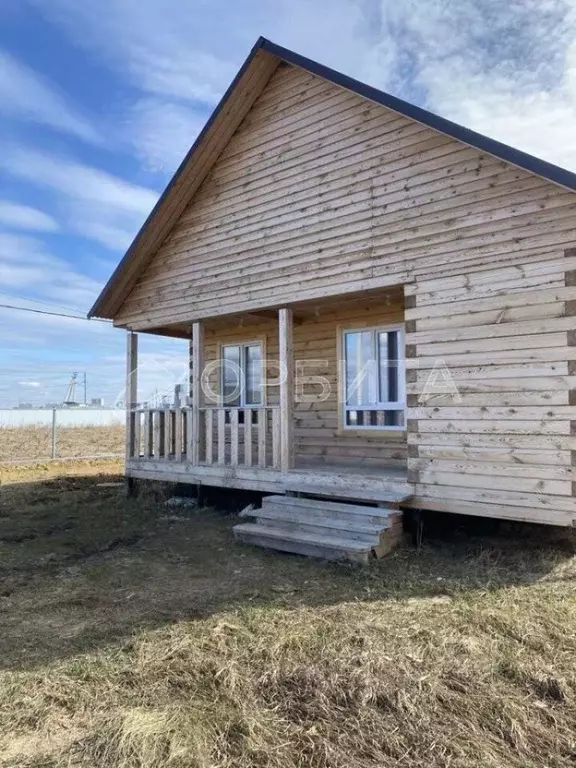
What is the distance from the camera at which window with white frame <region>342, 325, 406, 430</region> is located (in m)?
8.41

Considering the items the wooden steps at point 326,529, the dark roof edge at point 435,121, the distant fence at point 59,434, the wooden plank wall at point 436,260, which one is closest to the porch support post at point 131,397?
the wooden plank wall at point 436,260

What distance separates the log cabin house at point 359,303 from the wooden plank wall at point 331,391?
35 mm

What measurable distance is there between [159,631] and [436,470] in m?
3.55

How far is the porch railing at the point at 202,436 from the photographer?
791 centimetres

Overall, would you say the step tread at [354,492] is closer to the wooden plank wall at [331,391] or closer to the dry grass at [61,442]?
the wooden plank wall at [331,391]

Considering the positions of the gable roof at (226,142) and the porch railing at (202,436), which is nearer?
the gable roof at (226,142)

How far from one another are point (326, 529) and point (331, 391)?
11.3 ft

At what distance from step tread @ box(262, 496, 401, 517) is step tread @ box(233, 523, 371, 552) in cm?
42

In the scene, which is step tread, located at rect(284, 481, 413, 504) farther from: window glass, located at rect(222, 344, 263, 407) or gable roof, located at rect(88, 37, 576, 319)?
gable roof, located at rect(88, 37, 576, 319)

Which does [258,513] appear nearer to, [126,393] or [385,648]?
[385,648]

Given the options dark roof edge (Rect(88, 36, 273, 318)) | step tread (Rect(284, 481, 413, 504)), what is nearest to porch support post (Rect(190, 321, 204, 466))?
dark roof edge (Rect(88, 36, 273, 318))

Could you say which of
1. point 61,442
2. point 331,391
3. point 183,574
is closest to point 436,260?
point 331,391

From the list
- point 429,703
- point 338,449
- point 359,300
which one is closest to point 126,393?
point 338,449

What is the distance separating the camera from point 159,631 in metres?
3.97
